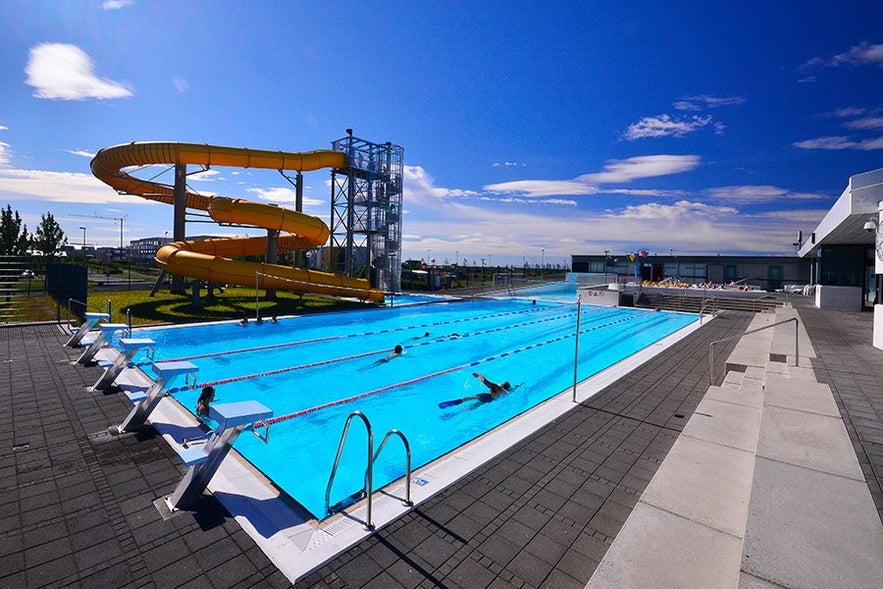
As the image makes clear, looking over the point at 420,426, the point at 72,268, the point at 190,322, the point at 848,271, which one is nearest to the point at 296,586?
the point at 420,426

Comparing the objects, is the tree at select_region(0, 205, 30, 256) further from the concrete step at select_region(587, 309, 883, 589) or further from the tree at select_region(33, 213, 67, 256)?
the concrete step at select_region(587, 309, 883, 589)

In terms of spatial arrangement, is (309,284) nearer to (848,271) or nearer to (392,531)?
(392,531)

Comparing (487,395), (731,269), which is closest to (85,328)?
(487,395)

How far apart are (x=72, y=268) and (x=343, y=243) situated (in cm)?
1484

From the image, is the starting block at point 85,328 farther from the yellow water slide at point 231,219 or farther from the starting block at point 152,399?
the yellow water slide at point 231,219

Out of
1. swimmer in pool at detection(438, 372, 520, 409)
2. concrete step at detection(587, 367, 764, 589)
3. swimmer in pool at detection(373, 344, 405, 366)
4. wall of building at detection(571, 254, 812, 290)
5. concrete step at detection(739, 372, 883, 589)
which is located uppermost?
wall of building at detection(571, 254, 812, 290)

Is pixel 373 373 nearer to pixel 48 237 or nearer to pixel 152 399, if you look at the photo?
pixel 152 399

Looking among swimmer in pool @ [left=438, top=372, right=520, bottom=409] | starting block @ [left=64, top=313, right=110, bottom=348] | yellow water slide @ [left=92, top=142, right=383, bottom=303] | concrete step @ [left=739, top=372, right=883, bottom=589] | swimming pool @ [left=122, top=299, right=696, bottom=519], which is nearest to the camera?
concrete step @ [left=739, top=372, right=883, bottom=589]

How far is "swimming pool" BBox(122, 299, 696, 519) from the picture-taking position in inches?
223

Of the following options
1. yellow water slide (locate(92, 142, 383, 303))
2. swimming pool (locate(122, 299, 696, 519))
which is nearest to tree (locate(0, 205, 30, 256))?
yellow water slide (locate(92, 142, 383, 303))

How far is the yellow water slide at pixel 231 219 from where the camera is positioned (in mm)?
15055

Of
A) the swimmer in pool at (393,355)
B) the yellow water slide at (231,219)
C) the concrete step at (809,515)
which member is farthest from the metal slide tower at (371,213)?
the concrete step at (809,515)

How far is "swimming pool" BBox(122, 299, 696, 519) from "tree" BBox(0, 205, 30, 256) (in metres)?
25.6

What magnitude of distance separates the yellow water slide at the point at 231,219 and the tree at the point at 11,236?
15.1m
